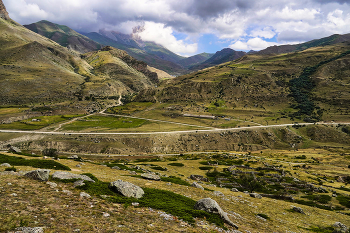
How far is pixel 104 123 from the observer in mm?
134625

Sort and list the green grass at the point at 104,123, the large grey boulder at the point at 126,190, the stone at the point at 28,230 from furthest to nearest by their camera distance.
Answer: the green grass at the point at 104,123 < the large grey boulder at the point at 126,190 < the stone at the point at 28,230

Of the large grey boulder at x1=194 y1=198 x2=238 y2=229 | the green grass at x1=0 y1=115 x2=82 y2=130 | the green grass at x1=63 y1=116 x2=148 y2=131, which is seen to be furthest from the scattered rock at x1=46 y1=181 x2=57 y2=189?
the green grass at x1=0 y1=115 x2=82 y2=130

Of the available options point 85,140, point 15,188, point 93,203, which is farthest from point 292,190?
point 85,140

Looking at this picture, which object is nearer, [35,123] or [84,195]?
[84,195]

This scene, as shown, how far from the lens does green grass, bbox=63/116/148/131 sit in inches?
4801

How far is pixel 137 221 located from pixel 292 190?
51.3 meters

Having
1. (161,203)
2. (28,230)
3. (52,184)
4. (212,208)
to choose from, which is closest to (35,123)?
(52,184)

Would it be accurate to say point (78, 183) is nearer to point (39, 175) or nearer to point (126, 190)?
point (39, 175)

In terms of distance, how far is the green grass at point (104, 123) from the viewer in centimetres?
12195

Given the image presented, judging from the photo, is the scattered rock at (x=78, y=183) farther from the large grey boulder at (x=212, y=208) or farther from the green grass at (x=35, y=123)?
the green grass at (x=35, y=123)

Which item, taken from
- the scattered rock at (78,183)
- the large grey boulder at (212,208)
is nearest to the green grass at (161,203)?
the scattered rock at (78,183)

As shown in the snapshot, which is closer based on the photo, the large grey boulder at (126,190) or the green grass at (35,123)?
the large grey boulder at (126,190)

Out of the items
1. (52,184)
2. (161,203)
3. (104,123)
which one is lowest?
(104,123)

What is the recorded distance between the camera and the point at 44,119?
130250mm
